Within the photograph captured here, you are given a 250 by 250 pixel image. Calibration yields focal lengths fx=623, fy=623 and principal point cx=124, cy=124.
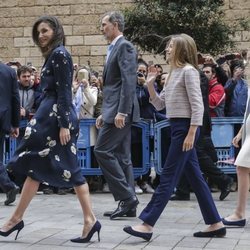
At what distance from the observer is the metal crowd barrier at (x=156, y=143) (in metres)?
8.22

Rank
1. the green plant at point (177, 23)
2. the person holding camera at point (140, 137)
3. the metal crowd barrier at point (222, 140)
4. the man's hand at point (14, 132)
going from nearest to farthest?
the man's hand at point (14, 132)
the metal crowd barrier at point (222, 140)
the person holding camera at point (140, 137)
the green plant at point (177, 23)

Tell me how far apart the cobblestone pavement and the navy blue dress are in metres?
0.51

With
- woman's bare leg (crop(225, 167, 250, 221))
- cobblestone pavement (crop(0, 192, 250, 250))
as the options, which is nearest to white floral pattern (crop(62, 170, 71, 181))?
cobblestone pavement (crop(0, 192, 250, 250))

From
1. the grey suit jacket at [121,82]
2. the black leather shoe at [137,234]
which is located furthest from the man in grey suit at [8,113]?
the black leather shoe at [137,234]

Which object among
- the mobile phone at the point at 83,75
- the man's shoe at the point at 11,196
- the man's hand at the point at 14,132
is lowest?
the man's shoe at the point at 11,196

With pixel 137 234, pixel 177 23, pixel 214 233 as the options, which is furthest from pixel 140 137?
pixel 137 234

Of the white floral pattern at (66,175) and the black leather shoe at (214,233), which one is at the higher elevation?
the white floral pattern at (66,175)

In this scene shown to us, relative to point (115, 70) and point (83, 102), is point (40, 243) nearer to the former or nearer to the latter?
point (115, 70)

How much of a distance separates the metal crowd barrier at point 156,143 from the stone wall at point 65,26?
6.15m

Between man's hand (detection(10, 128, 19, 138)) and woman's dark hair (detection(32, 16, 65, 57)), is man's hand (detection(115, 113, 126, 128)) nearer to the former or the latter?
woman's dark hair (detection(32, 16, 65, 57))

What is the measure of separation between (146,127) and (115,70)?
2.39m

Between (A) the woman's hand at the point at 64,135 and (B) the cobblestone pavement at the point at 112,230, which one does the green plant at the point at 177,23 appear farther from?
(A) the woman's hand at the point at 64,135

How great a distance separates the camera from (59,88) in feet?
15.1

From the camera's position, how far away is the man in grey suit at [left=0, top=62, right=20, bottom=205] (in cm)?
704
